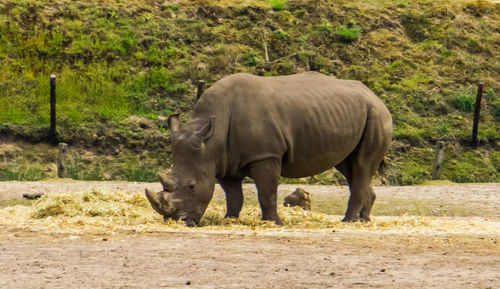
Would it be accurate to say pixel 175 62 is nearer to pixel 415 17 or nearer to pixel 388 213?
pixel 415 17

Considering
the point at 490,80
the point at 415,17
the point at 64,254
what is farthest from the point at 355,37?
the point at 64,254

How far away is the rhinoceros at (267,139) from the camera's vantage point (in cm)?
1049

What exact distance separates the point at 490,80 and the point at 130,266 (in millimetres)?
18130

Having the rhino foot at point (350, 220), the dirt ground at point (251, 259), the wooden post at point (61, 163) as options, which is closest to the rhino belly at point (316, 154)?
the rhino foot at point (350, 220)

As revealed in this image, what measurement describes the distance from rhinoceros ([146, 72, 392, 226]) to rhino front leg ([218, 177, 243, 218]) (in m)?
0.01

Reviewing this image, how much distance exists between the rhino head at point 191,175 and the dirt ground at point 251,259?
863mm

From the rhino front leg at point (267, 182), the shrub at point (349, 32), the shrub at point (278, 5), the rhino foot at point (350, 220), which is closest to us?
the rhino front leg at point (267, 182)

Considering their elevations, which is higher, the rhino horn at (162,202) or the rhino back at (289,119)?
the rhino back at (289,119)

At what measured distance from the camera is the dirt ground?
717cm

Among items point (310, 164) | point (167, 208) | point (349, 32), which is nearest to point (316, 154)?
point (310, 164)

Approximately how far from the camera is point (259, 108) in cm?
1074

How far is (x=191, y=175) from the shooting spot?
10.5 m

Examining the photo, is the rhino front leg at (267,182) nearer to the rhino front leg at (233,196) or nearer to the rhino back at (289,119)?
the rhino back at (289,119)

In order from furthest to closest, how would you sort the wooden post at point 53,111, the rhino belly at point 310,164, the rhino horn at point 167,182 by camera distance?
the wooden post at point 53,111 < the rhino belly at point 310,164 < the rhino horn at point 167,182
